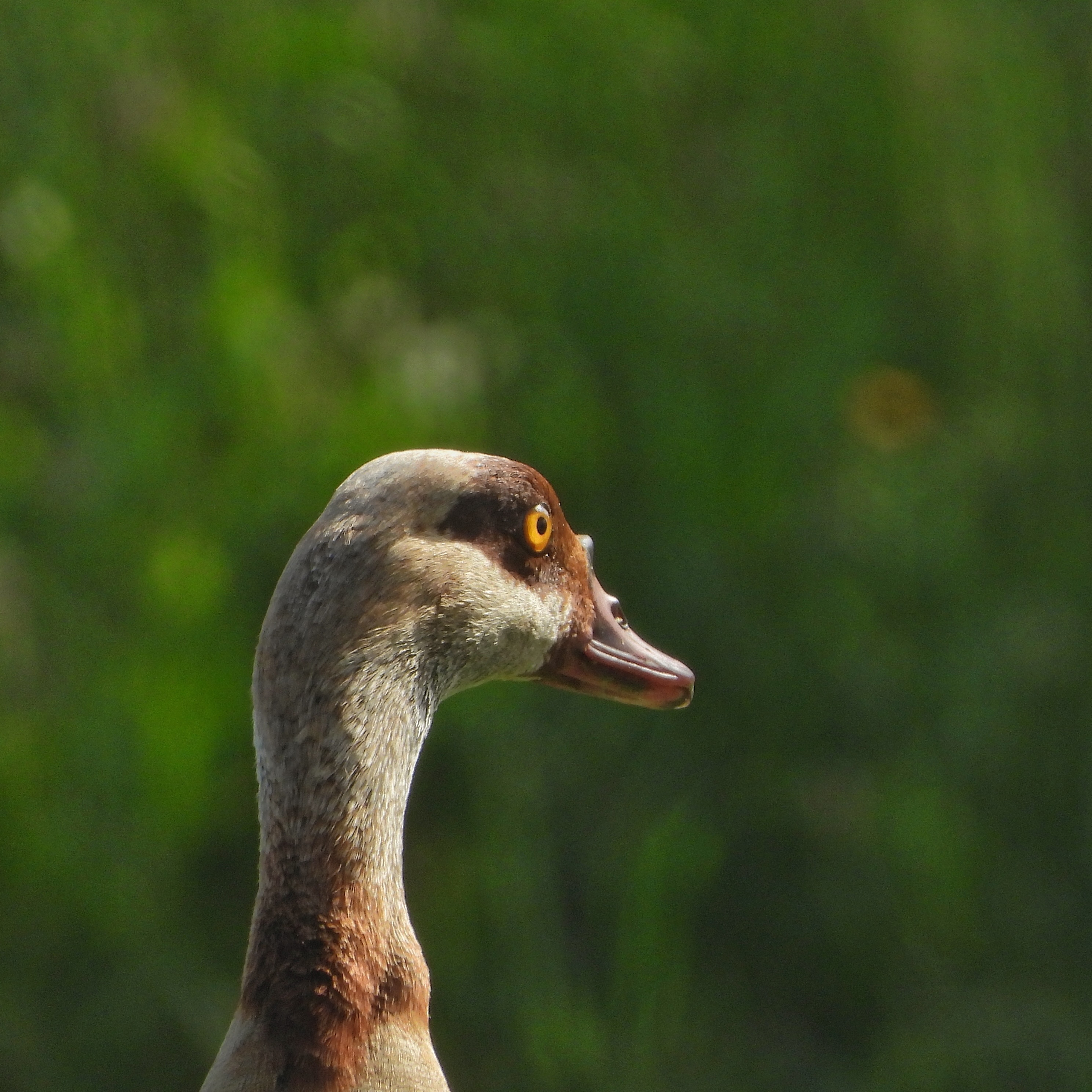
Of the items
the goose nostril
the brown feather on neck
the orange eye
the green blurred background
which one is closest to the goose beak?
the goose nostril

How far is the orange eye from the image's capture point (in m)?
2.05

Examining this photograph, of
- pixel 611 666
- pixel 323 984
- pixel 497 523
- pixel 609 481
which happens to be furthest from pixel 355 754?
pixel 609 481

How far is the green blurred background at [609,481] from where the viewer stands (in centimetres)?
491

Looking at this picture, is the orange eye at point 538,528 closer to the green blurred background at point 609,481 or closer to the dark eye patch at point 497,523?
the dark eye patch at point 497,523

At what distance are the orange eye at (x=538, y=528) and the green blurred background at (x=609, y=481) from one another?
262 centimetres

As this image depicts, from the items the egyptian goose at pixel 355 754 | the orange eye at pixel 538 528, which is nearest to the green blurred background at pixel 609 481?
the orange eye at pixel 538 528

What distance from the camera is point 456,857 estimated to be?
5285mm

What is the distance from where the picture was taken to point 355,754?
1.79 m

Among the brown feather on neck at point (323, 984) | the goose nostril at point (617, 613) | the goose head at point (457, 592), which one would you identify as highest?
the goose nostril at point (617, 613)

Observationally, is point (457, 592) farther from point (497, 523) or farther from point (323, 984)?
point (323, 984)

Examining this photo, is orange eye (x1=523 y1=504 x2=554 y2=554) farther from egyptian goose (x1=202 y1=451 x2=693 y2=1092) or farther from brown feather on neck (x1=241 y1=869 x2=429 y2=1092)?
brown feather on neck (x1=241 y1=869 x2=429 y2=1092)

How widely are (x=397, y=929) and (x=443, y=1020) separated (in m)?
3.61

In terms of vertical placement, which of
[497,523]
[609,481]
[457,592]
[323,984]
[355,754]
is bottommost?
[323,984]

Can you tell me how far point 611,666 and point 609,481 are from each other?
3.31 metres
